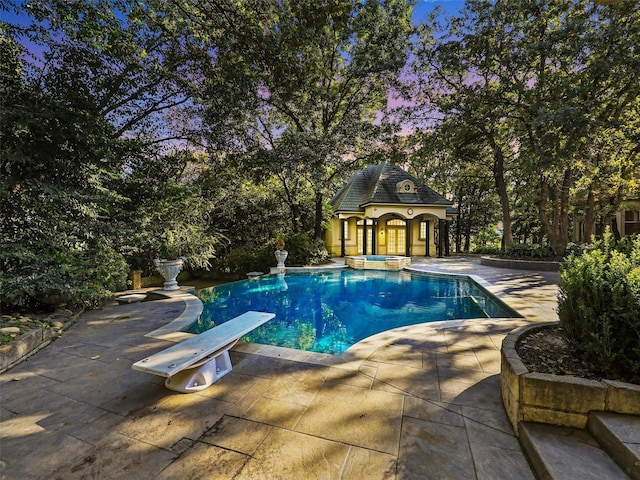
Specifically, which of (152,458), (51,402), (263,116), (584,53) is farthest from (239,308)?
(584,53)

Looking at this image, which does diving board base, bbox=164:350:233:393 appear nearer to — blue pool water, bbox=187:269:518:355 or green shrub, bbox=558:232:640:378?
blue pool water, bbox=187:269:518:355

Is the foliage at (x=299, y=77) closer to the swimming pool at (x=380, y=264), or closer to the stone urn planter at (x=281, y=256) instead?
the swimming pool at (x=380, y=264)

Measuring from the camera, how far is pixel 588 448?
176cm

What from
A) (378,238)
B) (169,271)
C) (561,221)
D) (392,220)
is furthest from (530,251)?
(169,271)

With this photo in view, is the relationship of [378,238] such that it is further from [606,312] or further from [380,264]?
[606,312]

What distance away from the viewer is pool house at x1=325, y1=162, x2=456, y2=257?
680 inches

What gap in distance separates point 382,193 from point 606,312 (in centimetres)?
1570

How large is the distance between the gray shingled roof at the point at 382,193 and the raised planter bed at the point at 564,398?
1501 cm

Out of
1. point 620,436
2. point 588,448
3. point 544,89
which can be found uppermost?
point 544,89

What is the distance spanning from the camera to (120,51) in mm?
6188

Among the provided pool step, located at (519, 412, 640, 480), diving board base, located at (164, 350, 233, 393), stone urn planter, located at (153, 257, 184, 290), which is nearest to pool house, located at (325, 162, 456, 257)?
stone urn planter, located at (153, 257, 184, 290)

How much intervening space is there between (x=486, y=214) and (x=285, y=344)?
2354 centimetres

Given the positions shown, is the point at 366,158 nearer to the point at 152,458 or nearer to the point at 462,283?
the point at 462,283

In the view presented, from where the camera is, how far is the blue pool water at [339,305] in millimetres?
5457
